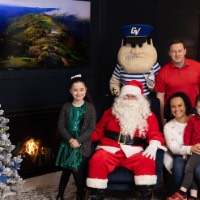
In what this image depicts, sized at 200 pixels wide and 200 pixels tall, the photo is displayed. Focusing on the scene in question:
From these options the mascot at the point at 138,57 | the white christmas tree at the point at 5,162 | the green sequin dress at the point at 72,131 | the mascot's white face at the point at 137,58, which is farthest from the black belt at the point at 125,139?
the white christmas tree at the point at 5,162

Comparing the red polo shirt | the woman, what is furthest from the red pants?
the red polo shirt

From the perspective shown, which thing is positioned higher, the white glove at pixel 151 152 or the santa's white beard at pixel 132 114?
the santa's white beard at pixel 132 114

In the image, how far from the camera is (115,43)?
4.52 meters

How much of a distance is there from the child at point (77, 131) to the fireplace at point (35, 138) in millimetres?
621

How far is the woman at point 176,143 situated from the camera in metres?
3.07

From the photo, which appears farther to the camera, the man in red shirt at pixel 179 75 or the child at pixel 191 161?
the man in red shirt at pixel 179 75

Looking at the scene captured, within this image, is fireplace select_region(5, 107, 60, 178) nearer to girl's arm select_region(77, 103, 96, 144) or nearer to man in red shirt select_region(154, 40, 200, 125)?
girl's arm select_region(77, 103, 96, 144)

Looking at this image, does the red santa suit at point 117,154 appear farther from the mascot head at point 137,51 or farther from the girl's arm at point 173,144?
the mascot head at point 137,51

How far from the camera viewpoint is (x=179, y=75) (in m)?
3.47

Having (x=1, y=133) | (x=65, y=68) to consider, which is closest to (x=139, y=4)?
(x=65, y=68)

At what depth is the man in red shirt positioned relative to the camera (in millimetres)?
3436

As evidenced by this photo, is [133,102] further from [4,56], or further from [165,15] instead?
[165,15]

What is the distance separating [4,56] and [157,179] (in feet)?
5.75

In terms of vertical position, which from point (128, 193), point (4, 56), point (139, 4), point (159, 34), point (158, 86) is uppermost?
point (139, 4)
